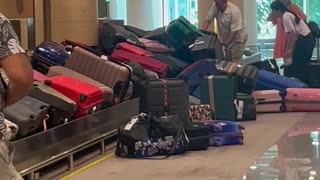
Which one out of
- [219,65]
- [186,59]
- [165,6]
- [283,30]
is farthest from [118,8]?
[219,65]

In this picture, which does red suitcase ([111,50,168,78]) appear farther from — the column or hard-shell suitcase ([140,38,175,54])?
the column

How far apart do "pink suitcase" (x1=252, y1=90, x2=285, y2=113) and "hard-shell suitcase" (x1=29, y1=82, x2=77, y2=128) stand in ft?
12.6

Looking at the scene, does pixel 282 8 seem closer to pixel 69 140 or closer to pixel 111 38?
pixel 111 38

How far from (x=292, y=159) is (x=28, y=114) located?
8.12 ft

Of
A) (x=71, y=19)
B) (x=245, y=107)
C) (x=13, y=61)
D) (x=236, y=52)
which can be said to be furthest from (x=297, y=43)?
(x=13, y=61)

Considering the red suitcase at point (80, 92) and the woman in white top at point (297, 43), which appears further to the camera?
the woman in white top at point (297, 43)

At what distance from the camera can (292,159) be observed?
6590 millimetres

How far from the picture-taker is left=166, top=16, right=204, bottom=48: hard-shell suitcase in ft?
36.6

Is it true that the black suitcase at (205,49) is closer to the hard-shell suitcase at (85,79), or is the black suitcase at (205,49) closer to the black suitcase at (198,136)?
the hard-shell suitcase at (85,79)

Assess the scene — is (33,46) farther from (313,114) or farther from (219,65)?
(313,114)

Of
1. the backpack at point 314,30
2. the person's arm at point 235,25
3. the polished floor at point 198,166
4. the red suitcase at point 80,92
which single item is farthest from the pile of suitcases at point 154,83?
the backpack at point 314,30

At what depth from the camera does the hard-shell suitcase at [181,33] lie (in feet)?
36.6

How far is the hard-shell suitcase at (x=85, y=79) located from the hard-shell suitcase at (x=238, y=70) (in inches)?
88.5

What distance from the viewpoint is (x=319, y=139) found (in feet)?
25.3
